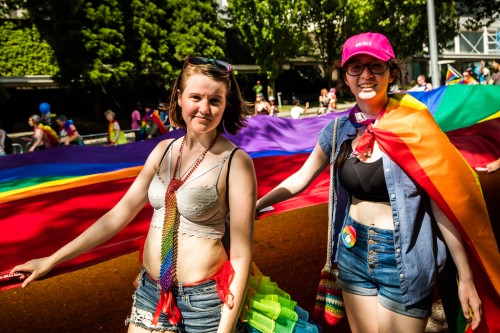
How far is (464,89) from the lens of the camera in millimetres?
6227

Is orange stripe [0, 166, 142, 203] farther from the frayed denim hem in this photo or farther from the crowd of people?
the frayed denim hem

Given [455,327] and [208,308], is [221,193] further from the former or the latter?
[455,327]

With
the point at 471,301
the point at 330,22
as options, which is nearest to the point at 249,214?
the point at 471,301

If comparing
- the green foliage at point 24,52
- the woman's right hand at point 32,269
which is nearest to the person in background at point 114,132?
the woman's right hand at point 32,269

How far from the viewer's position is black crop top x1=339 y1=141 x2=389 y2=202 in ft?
7.47

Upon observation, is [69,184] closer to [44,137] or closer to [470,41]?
[44,137]

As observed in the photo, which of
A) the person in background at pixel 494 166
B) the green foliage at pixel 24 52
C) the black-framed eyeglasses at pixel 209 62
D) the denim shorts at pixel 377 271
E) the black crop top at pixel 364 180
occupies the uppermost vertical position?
the green foliage at pixel 24 52

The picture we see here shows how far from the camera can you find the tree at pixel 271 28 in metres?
32.1

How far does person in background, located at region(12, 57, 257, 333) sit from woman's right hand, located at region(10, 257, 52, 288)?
0.15ft

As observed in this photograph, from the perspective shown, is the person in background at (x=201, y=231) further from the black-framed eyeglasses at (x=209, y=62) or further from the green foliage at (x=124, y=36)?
the green foliage at (x=124, y=36)

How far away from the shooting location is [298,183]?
2.62 metres

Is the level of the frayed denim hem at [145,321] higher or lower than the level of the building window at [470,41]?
lower

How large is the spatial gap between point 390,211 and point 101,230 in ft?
4.45

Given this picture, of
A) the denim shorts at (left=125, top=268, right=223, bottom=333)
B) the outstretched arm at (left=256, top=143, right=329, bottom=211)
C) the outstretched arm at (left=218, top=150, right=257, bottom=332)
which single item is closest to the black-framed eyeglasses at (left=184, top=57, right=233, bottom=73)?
the outstretched arm at (left=218, top=150, right=257, bottom=332)
